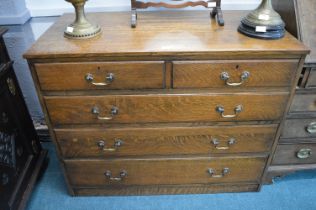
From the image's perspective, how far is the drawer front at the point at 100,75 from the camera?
0.96 m

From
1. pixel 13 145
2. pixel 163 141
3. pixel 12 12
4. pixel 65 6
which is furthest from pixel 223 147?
pixel 12 12

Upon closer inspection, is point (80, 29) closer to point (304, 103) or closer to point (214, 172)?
point (214, 172)

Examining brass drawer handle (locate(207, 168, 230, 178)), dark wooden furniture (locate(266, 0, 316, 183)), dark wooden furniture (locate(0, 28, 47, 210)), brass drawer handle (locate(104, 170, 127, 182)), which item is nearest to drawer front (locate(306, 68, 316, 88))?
dark wooden furniture (locate(266, 0, 316, 183))

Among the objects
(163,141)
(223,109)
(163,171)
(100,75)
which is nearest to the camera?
(100,75)

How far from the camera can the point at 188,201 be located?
140 centimetres

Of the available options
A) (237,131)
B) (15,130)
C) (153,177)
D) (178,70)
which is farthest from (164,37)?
(15,130)

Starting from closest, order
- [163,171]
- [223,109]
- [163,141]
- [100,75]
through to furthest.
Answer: [100,75] < [223,109] < [163,141] < [163,171]

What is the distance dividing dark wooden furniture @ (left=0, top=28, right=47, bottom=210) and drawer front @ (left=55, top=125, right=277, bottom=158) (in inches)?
9.9

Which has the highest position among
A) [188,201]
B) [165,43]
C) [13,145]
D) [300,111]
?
[165,43]

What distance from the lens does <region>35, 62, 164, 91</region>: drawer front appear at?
96 cm

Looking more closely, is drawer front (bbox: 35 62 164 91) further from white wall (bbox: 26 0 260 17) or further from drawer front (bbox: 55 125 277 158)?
white wall (bbox: 26 0 260 17)

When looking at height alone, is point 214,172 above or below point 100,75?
below

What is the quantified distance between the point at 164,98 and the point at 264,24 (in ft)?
1.62

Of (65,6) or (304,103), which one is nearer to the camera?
(304,103)
